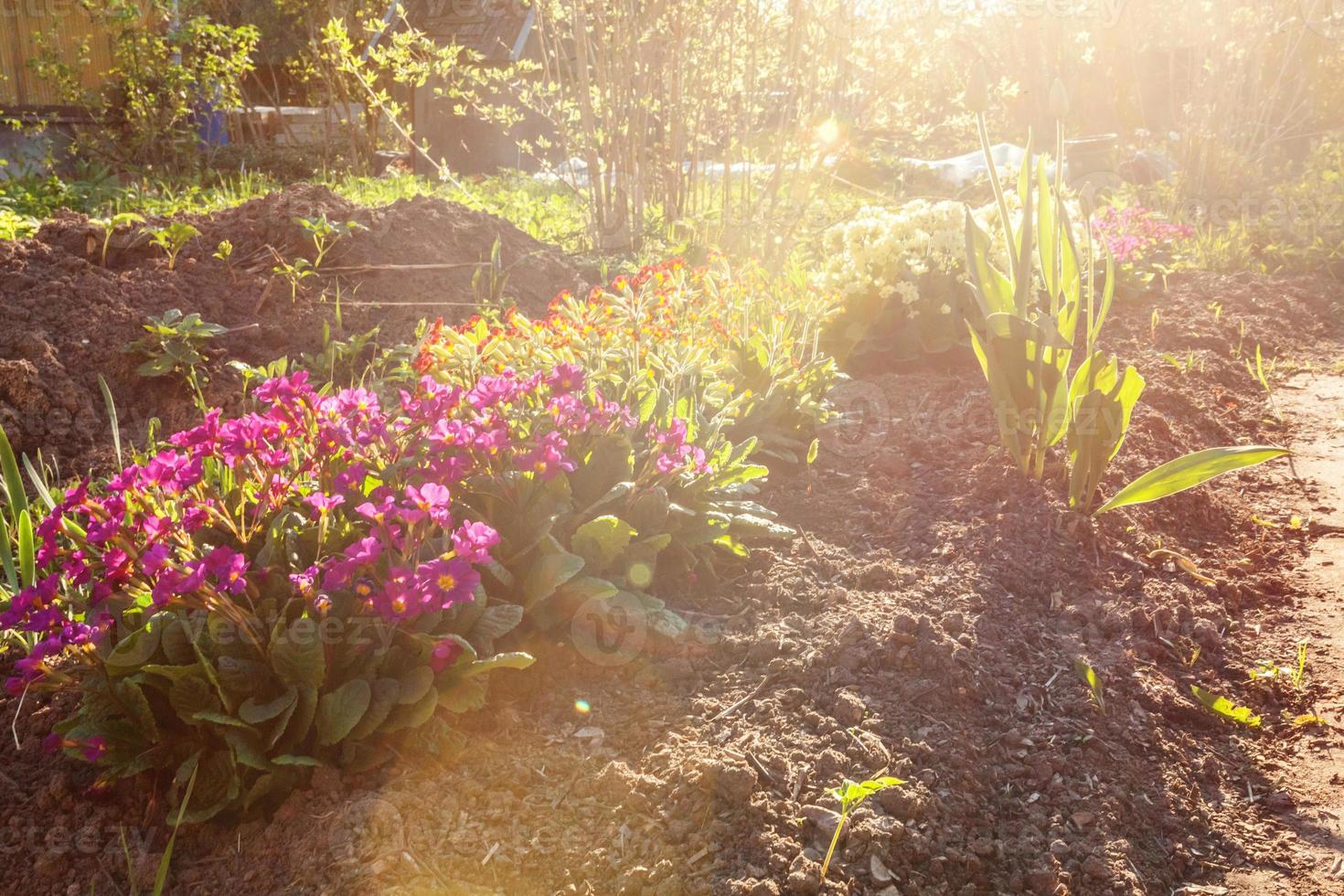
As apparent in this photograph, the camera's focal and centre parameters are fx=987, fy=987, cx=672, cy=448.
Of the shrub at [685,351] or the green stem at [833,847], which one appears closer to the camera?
the green stem at [833,847]

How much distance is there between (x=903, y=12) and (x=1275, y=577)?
14.2 feet

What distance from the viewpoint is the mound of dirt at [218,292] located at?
344cm

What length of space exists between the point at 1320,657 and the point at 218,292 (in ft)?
13.1

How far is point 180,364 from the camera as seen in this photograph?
12.0 ft

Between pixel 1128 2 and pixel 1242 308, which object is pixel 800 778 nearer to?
pixel 1242 308

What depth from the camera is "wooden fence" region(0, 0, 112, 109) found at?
920 centimetres

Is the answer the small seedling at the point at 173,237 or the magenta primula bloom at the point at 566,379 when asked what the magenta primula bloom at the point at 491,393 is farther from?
the small seedling at the point at 173,237

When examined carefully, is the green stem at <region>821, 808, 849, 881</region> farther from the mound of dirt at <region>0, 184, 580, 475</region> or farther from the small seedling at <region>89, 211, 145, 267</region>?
the small seedling at <region>89, 211, 145, 267</region>

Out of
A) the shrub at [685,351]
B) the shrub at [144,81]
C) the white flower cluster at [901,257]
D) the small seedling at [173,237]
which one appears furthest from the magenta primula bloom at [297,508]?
the shrub at [144,81]

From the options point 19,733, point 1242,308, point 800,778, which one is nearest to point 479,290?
point 19,733

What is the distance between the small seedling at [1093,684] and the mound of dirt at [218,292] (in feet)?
9.26

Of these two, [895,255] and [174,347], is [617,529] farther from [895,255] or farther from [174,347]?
[895,255]

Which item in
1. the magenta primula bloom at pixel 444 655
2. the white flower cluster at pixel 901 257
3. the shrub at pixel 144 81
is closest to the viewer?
the magenta primula bloom at pixel 444 655

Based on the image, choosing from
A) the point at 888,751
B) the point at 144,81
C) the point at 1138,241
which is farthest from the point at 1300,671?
the point at 144,81
